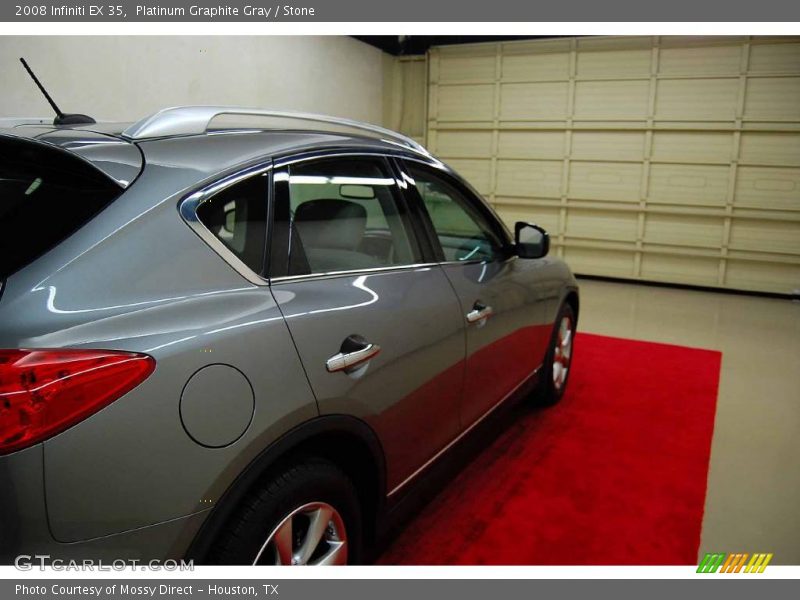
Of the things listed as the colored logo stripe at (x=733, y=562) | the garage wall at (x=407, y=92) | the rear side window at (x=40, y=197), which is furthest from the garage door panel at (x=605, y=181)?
the rear side window at (x=40, y=197)

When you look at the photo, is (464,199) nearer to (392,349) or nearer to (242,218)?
(392,349)

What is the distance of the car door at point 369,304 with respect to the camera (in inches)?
61.1

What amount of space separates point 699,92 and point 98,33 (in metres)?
6.87

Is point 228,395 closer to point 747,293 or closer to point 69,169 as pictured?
point 69,169

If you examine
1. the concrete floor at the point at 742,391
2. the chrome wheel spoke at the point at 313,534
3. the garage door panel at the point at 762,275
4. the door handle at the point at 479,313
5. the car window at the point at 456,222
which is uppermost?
the car window at the point at 456,222

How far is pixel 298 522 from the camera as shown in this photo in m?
1.55

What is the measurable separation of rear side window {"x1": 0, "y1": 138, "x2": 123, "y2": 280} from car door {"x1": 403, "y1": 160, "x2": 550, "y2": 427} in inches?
45.8

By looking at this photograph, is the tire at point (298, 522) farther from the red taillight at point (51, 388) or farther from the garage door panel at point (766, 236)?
the garage door panel at point (766, 236)

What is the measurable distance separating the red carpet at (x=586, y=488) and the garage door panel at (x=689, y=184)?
4.54m

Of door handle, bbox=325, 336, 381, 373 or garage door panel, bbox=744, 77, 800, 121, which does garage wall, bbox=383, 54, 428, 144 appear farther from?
door handle, bbox=325, 336, 381, 373

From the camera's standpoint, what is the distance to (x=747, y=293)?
7.87 meters

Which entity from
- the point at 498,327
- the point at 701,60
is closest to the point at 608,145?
the point at 701,60

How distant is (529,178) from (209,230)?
8059mm
